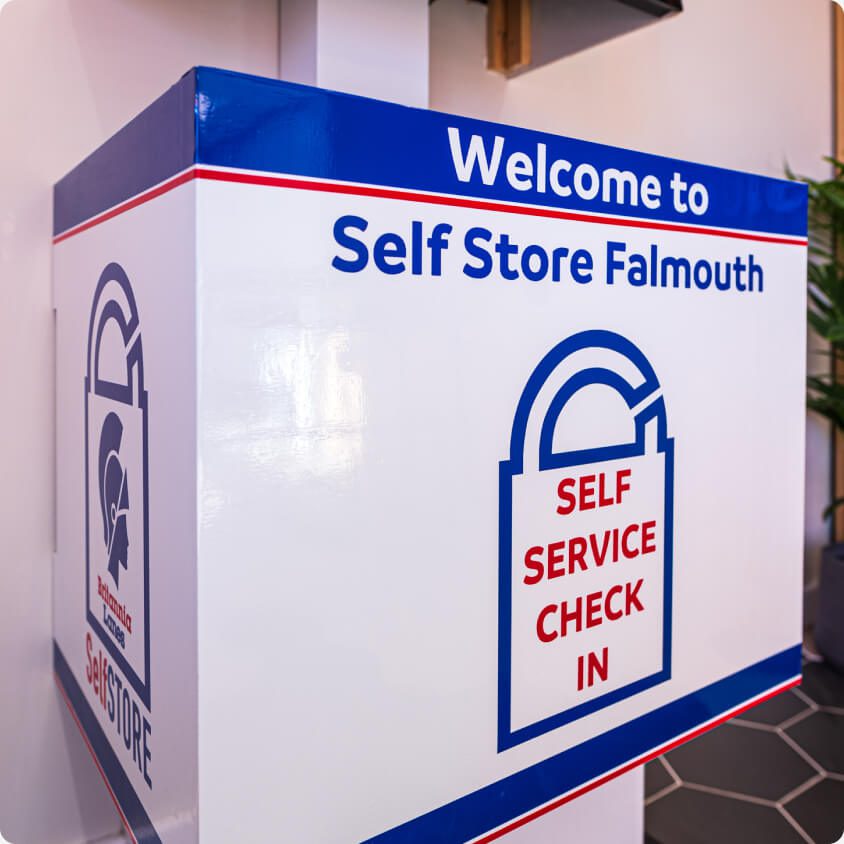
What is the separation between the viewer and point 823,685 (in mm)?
2402

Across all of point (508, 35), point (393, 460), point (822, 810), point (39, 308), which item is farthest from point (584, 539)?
point (822, 810)

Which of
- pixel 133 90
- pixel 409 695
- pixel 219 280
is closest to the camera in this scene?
pixel 219 280

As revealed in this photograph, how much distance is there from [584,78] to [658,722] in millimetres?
1371

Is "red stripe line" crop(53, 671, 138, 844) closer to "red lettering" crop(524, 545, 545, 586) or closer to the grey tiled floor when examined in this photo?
"red lettering" crop(524, 545, 545, 586)

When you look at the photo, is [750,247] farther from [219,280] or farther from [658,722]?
[219,280]

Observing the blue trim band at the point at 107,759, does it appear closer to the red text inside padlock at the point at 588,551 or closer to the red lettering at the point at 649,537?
the red text inside padlock at the point at 588,551

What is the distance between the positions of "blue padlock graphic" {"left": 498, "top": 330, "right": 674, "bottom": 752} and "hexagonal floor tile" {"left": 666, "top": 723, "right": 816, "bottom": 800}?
113 centimetres

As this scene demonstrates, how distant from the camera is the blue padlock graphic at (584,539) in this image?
85 centimetres

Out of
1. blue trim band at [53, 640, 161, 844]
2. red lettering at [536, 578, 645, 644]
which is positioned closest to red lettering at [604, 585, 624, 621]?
red lettering at [536, 578, 645, 644]

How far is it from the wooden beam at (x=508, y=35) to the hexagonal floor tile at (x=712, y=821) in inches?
61.1

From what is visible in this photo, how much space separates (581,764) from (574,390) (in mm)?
410

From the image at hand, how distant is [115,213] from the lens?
2.70 feet

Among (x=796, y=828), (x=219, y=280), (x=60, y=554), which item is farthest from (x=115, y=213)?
(x=796, y=828)

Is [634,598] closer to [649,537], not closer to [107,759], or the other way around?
[649,537]
